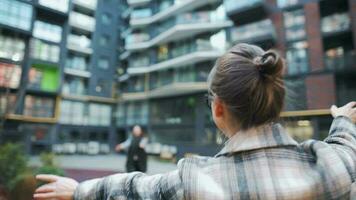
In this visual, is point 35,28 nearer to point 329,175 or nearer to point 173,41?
point 329,175

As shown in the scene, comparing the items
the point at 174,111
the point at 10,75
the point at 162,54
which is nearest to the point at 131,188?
the point at 10,75

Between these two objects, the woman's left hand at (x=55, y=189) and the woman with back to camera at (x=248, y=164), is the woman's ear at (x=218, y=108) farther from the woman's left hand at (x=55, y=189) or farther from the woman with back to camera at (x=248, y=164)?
the woman's left hand at (x=55, y=189)

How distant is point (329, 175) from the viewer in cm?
29

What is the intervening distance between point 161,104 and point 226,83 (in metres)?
1.42

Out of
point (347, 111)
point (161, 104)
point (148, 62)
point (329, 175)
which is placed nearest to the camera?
point (329, 175)

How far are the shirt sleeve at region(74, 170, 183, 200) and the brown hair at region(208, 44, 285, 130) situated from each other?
10 centimetres

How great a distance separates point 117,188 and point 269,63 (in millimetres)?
213

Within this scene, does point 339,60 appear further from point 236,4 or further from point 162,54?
point 162,54

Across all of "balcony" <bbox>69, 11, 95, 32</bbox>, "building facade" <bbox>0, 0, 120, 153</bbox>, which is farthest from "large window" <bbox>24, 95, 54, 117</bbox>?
"balcony" <bbox>69, 11, 95, 32</bbox>

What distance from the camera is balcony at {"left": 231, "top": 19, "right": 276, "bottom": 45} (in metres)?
0.78

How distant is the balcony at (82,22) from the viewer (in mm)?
840

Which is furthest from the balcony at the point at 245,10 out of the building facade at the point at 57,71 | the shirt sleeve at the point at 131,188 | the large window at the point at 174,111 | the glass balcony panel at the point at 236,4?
the shirt sleeve at the point at 131,188

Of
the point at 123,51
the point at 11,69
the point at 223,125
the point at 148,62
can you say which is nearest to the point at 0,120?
the point at 11,69

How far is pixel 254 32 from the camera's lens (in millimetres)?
950
